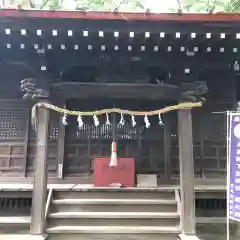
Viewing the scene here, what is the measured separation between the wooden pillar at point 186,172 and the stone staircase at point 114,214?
14.7 inches

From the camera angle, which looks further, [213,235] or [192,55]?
[213,235]

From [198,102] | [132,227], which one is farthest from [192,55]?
[132,227]

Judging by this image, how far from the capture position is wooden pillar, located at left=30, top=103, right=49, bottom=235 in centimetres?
643

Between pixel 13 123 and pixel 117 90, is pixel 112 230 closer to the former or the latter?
pixel 117 90

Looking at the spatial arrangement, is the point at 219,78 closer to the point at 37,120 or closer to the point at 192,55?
the point at 192,55

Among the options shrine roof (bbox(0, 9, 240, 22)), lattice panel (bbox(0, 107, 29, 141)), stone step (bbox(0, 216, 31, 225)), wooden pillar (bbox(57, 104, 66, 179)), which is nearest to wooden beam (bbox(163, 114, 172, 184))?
wooden pillar (bbox(57, 104, 66, 179))

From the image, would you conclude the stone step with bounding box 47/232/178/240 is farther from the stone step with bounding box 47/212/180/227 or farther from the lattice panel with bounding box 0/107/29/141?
the lattice panel with bounding box 0/107/29/141

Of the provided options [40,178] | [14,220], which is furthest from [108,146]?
[14,220]

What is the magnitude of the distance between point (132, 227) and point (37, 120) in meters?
2.90

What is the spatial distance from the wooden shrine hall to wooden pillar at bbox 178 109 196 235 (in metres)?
0.02

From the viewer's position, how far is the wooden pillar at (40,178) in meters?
6.43

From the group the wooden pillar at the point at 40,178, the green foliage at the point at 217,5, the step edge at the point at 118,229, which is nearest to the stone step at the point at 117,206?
the step edge at the point at 118,229

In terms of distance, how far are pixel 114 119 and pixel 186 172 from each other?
8.44 feet

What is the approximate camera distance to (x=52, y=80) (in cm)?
676
